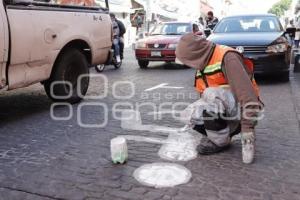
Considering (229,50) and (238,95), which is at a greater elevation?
(229,50)

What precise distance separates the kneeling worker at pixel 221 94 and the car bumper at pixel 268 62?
482 cm

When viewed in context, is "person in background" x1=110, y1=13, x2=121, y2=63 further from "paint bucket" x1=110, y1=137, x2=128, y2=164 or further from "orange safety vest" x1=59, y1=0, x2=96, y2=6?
"paint bucket" x1=110, y1=137, x2=128, y2=164

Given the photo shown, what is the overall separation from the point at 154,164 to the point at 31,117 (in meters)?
2.52

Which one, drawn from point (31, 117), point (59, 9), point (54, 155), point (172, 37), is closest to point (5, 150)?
point (54, 155)

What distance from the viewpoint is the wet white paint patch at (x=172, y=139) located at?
14.4ft

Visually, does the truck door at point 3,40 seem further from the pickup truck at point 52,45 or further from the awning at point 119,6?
the awning at point 119,6

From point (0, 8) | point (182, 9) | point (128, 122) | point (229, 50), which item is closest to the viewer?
point (229, 50)

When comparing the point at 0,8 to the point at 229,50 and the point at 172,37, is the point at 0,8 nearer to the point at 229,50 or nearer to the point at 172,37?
the point at 229,50

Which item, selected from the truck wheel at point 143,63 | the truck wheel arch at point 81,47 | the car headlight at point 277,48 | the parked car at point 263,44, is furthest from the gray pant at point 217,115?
the truck wheel at point 143,63

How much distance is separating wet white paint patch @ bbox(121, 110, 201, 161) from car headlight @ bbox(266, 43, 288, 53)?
411 centimetres

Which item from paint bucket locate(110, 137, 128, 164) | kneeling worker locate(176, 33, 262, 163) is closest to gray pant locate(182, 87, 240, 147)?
kneeling worker locate(176, 33, 262, 163)

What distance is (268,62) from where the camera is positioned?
9016 millimetres

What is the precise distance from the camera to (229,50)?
409cm

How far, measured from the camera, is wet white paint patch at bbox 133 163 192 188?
12.0ft
